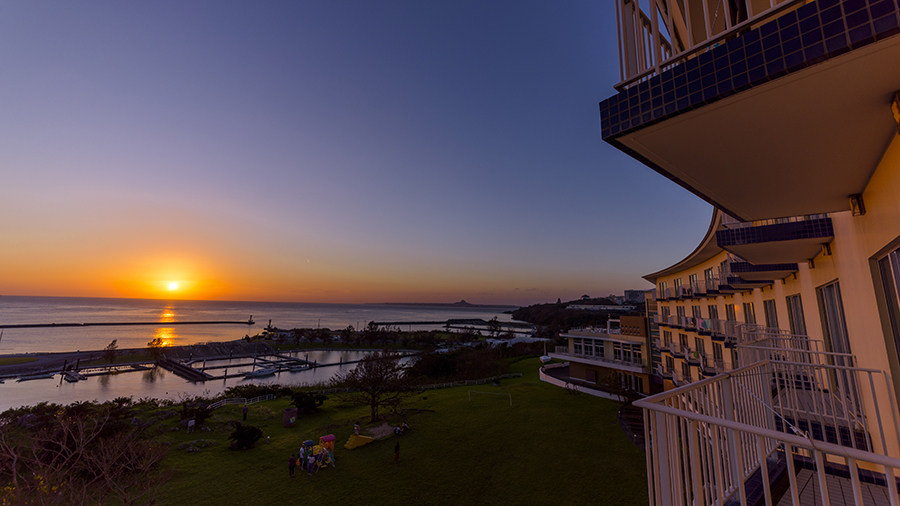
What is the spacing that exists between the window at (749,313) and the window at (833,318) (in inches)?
311

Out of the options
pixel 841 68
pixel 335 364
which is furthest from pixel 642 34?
pixel 335 364

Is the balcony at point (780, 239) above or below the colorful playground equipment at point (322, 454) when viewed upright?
above

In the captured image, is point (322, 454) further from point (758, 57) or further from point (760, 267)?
point (758, 57)

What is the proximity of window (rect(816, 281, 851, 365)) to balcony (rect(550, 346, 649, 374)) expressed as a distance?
24.0 meters

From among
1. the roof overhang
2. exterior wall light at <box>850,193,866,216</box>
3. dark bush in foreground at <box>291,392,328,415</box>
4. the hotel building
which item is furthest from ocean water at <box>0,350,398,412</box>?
exterior wall light at <box>850,193,866,216</box>

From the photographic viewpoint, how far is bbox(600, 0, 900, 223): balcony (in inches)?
74.9

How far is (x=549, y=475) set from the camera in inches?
573

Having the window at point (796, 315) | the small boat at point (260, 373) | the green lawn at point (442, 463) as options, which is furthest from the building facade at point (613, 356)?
the small boat at point (260, 373)

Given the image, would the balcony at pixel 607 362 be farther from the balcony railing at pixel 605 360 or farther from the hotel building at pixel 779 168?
the hotel building at pixel 779 168

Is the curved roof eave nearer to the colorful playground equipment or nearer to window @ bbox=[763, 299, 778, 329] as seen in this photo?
window @ bbox=[763, 299, 778, 329]

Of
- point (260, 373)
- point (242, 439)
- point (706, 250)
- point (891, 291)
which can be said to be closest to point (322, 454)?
point (242, 439)

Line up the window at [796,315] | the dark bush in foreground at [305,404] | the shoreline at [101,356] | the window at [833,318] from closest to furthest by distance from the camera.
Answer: the window at [833,318] < the window at [796,315] < the dark bush in foreground at [305,404] < the shoreline at [101,356]

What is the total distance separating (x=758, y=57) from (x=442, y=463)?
1740 cm

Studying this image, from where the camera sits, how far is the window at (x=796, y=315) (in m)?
10.3
